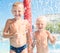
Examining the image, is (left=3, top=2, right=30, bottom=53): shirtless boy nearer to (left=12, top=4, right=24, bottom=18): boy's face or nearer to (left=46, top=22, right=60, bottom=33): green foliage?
(left=12, top=4, right=24, bottom=18): boy's face

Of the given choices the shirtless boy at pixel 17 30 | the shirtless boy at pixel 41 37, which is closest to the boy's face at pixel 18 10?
the shirtless boy at pixel 17 30

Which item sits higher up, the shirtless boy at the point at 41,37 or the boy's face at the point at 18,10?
the boy's face at the point at 18,10

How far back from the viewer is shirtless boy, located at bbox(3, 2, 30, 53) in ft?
3.52

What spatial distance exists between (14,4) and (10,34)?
0.18m

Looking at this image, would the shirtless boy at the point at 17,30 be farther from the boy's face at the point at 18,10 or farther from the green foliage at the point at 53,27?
the green foliage at the point at 53,27

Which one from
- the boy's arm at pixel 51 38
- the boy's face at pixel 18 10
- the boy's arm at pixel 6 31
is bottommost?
the boy's arm at pixel 51 38

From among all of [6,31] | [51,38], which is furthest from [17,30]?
[51,38]

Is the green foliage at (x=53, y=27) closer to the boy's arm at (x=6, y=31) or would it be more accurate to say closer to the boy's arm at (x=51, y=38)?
the boy's arm at (x=51, y=38)

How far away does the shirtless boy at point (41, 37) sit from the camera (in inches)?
43.0

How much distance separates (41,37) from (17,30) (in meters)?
0.15

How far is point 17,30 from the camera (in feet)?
3.55

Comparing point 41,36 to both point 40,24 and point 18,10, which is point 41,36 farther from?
point 18,10

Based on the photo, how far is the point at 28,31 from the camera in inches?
43.0

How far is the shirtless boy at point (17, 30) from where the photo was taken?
1.07 metres
